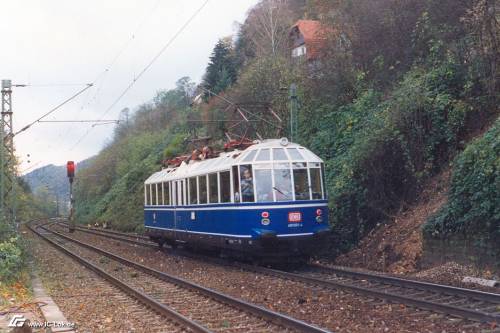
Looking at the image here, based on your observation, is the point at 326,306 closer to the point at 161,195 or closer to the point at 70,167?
the point at 161,195

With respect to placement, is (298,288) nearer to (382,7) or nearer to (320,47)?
(382,7)

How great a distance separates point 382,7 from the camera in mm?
22359

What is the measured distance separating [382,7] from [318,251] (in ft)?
34.3

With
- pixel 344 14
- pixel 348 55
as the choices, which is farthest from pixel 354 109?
pixel 344 14

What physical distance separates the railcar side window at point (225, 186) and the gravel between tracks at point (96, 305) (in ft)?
12.5

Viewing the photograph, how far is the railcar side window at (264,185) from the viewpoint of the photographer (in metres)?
14.6

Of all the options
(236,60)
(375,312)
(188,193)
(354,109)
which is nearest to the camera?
(375,312)

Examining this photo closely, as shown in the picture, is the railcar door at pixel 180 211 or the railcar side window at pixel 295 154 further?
the railcar door at pixel 180 211

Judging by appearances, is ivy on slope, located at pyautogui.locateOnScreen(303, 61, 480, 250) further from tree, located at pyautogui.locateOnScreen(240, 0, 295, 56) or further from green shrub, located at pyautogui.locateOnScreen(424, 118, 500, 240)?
tree, located at pyautogui.locateOnScreen(240, 0, 295, 56)

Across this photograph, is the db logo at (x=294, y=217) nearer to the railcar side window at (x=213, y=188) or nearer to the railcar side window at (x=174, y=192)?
the railcar side window at (x=213, y=188)

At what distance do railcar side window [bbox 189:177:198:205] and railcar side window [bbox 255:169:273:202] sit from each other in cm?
370

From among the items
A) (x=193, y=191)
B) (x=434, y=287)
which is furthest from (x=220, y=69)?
(x=434, y=287)

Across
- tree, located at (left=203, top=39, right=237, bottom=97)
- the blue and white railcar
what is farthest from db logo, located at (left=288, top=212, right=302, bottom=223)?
tree, located at (left=203, top=39, right=237, bottom=97)

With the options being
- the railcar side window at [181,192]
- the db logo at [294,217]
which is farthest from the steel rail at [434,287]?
the railcar side window at [181,192]
